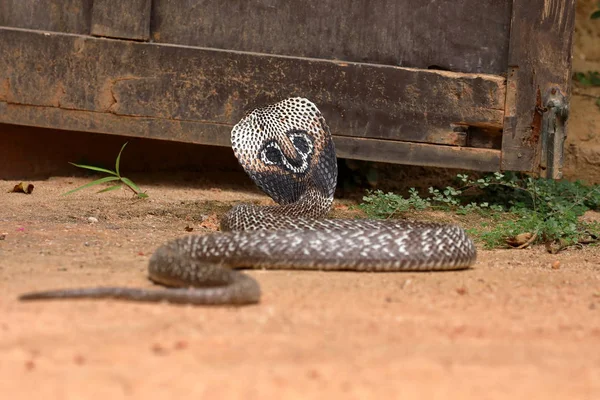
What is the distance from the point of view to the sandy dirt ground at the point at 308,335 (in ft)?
8.95

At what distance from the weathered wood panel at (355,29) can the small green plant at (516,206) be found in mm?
1046

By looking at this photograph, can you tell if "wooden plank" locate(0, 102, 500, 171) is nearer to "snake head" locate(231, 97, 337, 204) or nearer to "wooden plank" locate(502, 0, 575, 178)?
"wooden plank" locate(502, 0, 575, 178)

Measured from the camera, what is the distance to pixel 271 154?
21.8 feet

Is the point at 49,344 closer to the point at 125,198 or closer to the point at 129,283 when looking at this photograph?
the point at 129,283

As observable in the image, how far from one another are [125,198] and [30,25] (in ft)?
5.45

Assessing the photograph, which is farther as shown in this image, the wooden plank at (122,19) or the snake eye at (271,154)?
the wooden plank at (122,19)

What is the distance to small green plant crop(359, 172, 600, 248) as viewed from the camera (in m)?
6.22

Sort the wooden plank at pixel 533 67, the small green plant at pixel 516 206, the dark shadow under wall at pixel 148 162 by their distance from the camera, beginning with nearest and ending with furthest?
the small green plant at pixel 516 206
the wooden plank at pixel 533 67
the dark shadow under wall at pixel 148 162

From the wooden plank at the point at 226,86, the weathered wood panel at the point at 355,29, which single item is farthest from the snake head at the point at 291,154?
the weathered wood panel at the point at 355,29

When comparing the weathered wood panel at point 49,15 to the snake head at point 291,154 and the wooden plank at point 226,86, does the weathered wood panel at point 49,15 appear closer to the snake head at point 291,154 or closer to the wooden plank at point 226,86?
the wooden plank at point 226,86

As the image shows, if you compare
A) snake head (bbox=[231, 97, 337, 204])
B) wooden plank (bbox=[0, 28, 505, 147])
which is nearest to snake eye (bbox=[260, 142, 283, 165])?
snake head (bbox=[231, 97, 337, 204])

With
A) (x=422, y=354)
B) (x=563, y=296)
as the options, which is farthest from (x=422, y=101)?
(x=422, y=354)

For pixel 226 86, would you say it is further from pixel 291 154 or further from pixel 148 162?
pixel 148 162

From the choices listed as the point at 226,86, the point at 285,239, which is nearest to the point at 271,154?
the point at 226,86
